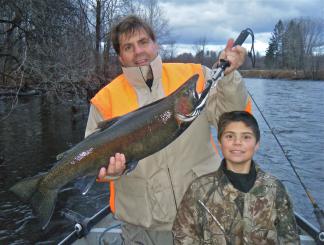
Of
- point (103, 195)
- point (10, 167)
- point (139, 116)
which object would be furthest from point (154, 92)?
point (10, 167)

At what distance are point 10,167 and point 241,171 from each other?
10.3m

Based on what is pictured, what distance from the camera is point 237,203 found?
3.12m

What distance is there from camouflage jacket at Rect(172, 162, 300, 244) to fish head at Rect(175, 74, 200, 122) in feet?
1.84

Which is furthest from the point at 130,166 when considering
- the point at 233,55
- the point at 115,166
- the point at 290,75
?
the point at 290,75

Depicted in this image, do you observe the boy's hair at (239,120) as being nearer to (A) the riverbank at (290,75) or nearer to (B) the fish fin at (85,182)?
(B) the fish fin at (85,182)

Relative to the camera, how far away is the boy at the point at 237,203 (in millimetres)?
3066

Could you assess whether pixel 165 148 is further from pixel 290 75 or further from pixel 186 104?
pixel 290 75

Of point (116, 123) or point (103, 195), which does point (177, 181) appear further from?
point (103, 195)

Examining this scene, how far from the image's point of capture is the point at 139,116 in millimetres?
3129

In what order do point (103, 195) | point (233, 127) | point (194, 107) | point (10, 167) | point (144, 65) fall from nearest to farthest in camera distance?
point (194, 107), point (233, 127), point (144, 65), point (103, 195), point (10, 167)

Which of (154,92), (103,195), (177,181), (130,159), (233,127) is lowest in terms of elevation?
(103,195)

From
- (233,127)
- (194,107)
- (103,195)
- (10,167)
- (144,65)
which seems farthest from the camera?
(10,167)

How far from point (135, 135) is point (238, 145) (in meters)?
0.82

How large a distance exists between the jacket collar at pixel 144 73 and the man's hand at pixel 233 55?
60cm
